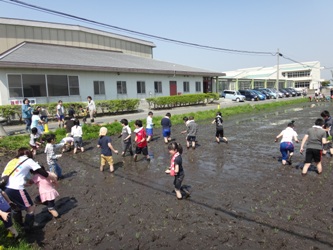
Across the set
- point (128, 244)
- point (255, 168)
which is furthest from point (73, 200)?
point (255, 168)

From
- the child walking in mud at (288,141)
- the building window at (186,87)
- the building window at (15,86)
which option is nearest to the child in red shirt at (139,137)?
the child walking in mud at (288,141)

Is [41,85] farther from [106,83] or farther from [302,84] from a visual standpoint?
[302,84]

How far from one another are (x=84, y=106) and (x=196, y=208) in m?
17.1

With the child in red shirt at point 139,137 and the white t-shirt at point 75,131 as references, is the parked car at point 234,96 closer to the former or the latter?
the white t-shirt at point 75,131

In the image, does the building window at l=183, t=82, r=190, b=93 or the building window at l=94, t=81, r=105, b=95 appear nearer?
the building window at l=94, t=81, r=105, b=95

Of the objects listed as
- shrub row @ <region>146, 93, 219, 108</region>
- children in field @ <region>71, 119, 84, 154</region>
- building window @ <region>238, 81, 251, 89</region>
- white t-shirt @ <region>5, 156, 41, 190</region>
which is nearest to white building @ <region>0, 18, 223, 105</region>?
shrub row @ <region>146, 93, 219, 108</region>

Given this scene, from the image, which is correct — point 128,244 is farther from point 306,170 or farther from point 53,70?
point 53,70

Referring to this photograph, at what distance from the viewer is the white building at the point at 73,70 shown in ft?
62.3

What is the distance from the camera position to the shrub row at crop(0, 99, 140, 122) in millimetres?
17031

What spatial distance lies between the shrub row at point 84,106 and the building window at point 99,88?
81.9 inches

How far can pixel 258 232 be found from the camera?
14.4 feet

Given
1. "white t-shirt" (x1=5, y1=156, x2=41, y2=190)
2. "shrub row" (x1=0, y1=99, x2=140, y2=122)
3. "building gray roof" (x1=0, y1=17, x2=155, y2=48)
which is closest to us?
"white t-shirt" (x1=5, y1=156, x2=41, y2=190)

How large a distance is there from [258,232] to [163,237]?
62.4 inches

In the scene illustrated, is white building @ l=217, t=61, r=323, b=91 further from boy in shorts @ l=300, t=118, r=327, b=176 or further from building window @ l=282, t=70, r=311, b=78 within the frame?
boy in shorts @ l=300, t=118, r=327, b=176
